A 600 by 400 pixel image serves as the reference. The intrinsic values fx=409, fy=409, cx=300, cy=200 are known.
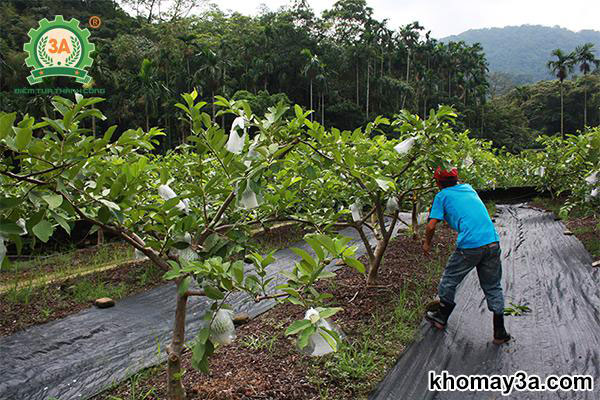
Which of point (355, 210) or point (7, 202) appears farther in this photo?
point (355, 210)

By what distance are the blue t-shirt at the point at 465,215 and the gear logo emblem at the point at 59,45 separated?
8.16 m

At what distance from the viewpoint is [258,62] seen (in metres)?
25.6

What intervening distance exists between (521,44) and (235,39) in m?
127

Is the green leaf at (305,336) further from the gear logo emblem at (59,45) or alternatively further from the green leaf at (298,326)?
the gear logo emblem at (59,45)

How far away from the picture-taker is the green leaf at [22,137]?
0.96 meters

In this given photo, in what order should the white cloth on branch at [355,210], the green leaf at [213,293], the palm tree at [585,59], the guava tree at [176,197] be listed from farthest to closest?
the palm tree at [585,59] → the white cloth on branch at [355,210] → the green leaf at [213,293] → the guava tree at [176,197]

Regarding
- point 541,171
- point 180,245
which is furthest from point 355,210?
point 541,171

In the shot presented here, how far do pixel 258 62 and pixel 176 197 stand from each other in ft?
84.8

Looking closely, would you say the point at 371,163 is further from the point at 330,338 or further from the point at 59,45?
the point at 59,45

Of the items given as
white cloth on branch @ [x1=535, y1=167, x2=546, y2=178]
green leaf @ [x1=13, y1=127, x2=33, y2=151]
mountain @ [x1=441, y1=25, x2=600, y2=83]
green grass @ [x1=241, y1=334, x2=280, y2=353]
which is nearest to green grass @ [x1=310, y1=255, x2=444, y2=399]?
green grass @ [x1=241, y1=334, x2=280, y2=353]

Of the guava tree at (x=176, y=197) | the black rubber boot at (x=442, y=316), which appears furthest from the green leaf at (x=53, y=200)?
the black rubber boot at (x=442, y=316)

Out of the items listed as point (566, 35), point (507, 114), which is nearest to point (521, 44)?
point (566, 35)

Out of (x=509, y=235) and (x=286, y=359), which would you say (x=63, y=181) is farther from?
(x=509, y=235)

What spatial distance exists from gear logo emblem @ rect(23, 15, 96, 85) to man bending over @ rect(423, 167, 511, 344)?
8.16m
